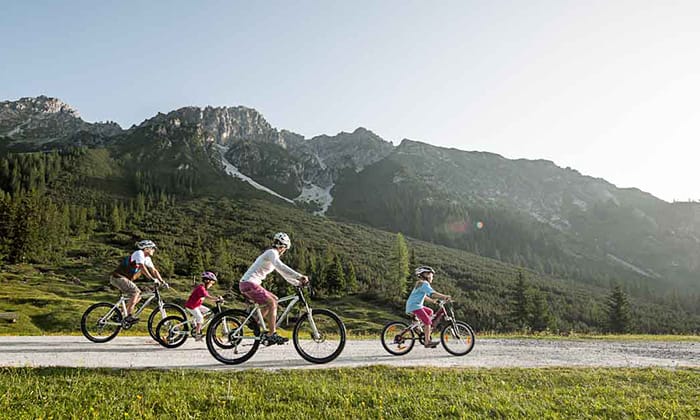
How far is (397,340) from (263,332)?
4.62m

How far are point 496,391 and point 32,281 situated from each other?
3719 inches

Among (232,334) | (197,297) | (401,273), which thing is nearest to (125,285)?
(197,297)

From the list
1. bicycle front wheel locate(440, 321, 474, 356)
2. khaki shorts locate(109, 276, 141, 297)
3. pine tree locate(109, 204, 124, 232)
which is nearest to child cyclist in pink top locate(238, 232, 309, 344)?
khaki shorts locate(109, 276, 141, 297)

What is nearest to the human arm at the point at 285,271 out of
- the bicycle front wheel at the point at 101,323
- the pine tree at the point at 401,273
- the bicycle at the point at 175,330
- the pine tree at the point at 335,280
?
the bicycle at the point at 175,330

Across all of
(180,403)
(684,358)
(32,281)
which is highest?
(180,403)

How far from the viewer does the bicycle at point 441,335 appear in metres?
12.5

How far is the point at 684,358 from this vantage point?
13477 millimetres

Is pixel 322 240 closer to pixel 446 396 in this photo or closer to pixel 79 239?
pixel 79 239

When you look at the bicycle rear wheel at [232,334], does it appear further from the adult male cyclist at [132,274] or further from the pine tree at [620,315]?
the pine tree at [620,315]

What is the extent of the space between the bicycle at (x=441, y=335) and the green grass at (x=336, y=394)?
3.81m

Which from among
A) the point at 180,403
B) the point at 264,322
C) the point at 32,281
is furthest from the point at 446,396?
the point at 32,281

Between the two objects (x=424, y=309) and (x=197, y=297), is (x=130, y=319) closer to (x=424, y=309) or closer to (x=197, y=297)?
(x=197, y=297)

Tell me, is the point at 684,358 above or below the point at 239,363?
below

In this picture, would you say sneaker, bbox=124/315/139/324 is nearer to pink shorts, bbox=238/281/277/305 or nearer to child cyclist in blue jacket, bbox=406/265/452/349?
pink shorts, bbox=238/281/277/305
